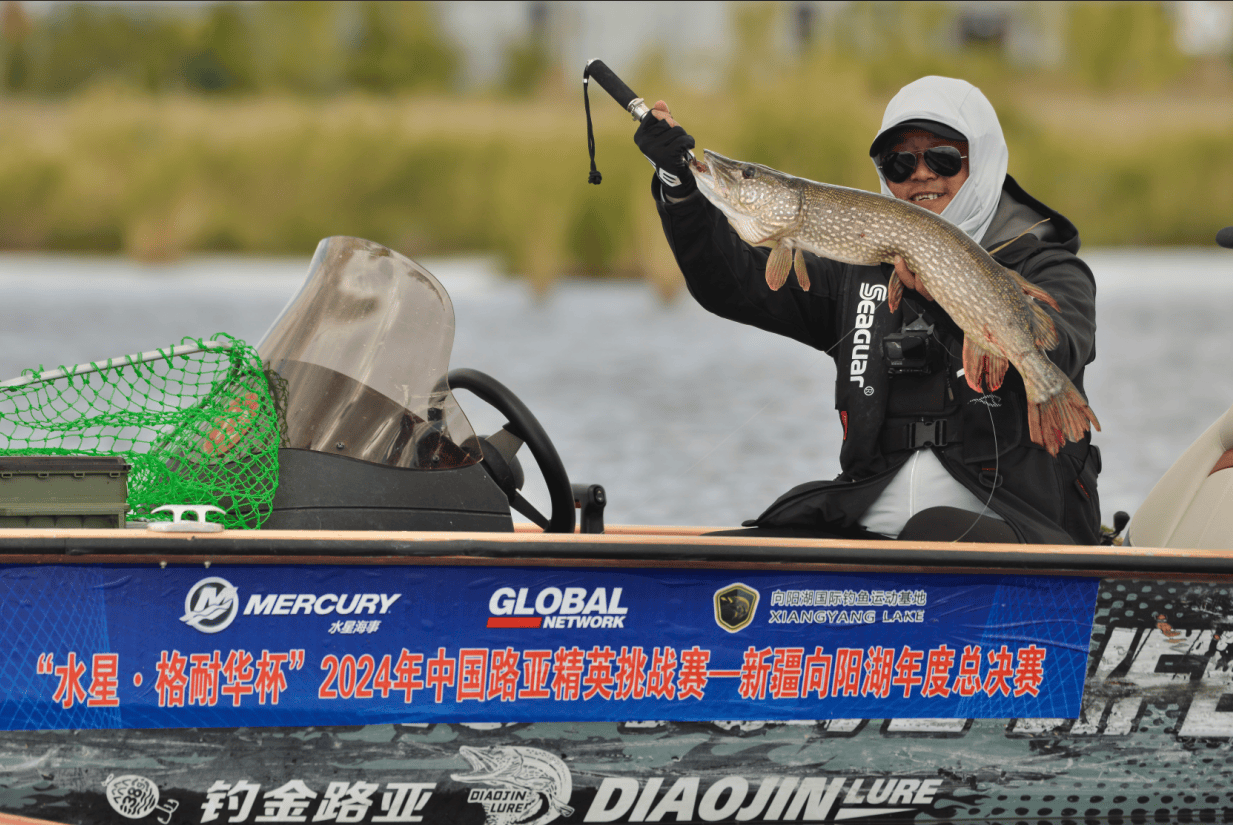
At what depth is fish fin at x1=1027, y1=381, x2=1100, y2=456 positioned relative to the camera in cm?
308

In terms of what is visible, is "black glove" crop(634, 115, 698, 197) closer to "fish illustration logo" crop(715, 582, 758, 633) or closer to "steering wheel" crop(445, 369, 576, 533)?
"steering wheel" crop(445, 369, 576, 533)

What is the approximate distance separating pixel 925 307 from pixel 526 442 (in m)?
1.04

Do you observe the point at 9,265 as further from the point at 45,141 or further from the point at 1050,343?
the point at 1050,343

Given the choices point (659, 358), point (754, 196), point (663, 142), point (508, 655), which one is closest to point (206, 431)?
point (508, 655)

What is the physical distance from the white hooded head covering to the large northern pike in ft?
1.58

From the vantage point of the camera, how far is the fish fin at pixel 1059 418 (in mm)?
3076

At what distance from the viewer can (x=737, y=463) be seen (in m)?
9.42

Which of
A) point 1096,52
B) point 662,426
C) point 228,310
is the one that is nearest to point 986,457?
point 662,426

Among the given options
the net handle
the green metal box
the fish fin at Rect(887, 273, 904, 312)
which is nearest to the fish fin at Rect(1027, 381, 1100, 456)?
the fish fin at Rect(887, 273, 904, 312)

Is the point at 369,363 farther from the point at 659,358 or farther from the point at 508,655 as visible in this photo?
the point at 659,358

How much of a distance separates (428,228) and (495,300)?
Result: 558cm

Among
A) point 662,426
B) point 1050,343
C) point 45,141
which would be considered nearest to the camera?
point 1050,343

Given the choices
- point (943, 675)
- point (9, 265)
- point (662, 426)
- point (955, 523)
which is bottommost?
point (9, 265)

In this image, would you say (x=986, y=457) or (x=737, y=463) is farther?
(x=737, y=463)
